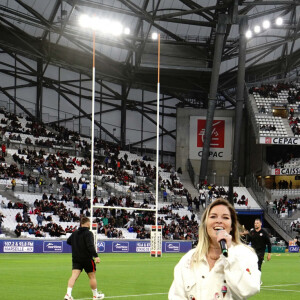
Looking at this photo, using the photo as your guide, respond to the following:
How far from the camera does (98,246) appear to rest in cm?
4050

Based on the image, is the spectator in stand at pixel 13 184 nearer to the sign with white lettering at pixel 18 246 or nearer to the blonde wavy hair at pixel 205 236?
the sign with white lettering at pixel 18 246

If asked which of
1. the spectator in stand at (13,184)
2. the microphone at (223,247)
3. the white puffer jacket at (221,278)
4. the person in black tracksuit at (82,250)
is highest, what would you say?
the spectator in stand at (13,184)

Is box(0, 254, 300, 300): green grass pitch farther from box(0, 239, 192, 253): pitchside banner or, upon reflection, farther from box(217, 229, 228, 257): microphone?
box(217, 229, 228, 257): microphone

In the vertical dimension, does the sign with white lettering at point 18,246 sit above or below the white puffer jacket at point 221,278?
below

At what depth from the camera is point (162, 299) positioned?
14781 mm

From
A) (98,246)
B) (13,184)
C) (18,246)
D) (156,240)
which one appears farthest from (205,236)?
(13,184)

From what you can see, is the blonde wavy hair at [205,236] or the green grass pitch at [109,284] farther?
the green grass pitch at [109,284]

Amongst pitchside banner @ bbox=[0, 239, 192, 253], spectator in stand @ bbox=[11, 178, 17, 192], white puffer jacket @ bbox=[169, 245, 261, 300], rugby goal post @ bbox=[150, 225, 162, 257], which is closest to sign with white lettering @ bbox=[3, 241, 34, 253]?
pitchside banner @ bbox=[0, 239, 192, 253]

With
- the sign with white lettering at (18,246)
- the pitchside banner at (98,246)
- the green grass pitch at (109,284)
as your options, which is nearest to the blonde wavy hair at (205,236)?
the green grass pitch at (109,284)

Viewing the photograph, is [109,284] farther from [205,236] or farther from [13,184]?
[13,184]

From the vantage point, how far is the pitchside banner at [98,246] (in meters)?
37.2

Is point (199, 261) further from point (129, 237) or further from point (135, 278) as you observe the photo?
point (129, 237)

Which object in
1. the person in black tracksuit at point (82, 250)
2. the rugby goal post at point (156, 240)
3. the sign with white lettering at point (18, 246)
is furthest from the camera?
the sign with white lettering at point (18, 246)

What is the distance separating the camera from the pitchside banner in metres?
37.2
